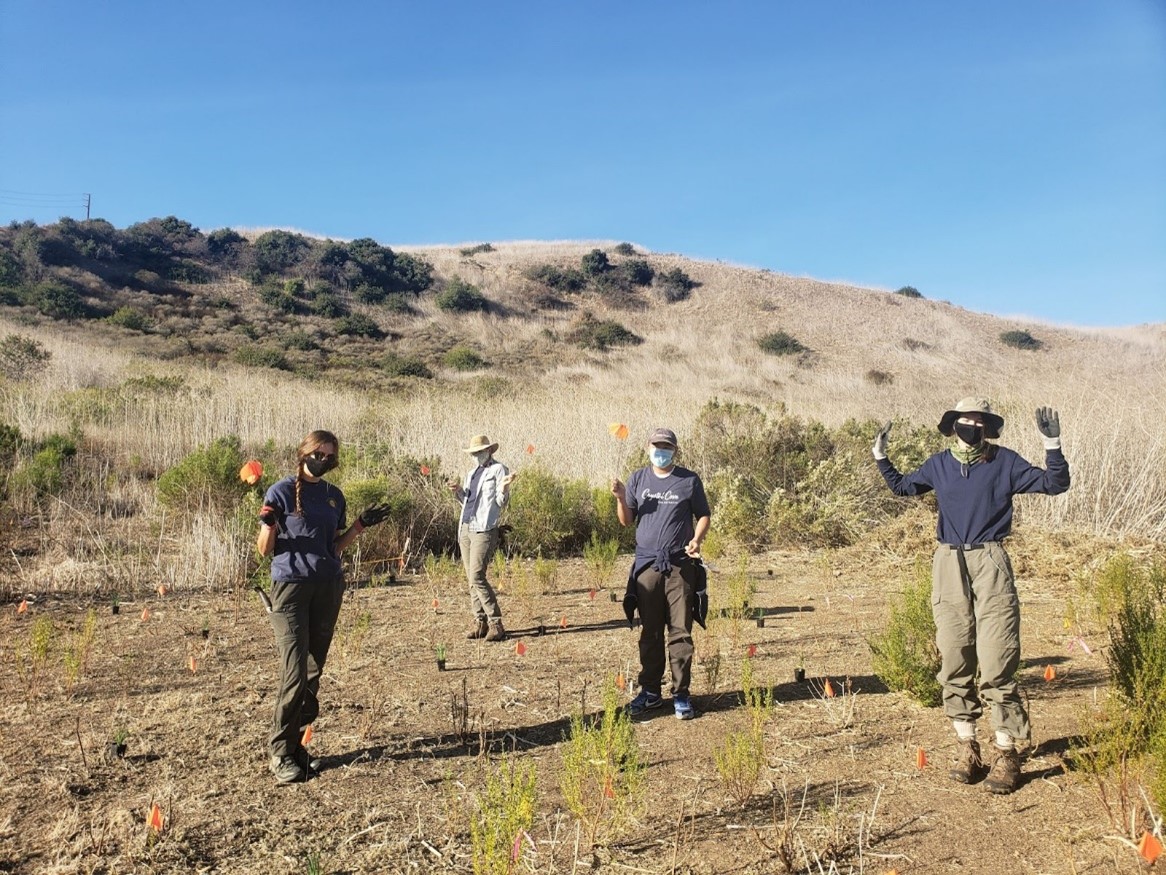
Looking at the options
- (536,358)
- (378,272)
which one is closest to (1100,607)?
(536,358)

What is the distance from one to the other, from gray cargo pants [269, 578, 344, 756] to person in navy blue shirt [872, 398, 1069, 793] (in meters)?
2.88

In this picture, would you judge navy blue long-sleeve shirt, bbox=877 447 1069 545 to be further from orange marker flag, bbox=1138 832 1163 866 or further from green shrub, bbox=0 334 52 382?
green shrub, bbox=0 334 52 382

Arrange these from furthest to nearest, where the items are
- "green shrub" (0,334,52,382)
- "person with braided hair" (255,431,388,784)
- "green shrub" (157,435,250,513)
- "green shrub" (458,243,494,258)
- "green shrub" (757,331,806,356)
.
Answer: "green shrub" (458,243,494,258), "green shrub" (757,331,806,356), "green shrub" (0,334,52,382), "green shrub" (157,435,250,513), "person with braided hair" (255,431,388,784)

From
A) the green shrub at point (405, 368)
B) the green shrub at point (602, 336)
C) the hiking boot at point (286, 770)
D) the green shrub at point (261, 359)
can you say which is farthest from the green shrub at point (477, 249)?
the hiking boot at point (286, 770)

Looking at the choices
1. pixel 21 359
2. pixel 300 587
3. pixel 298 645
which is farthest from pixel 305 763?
pixel 21 359

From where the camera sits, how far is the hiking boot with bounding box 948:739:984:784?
3533mm

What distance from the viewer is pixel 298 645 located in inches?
142

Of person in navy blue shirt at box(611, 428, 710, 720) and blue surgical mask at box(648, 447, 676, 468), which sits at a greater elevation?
blue surgical mask at box(648, 447, 676, 468)

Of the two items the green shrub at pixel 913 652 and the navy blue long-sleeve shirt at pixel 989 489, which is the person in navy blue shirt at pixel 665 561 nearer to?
the green shrub at pixel 913 652

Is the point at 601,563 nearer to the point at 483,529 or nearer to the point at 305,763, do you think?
the point at 483,529

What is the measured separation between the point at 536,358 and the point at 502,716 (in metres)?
29.9

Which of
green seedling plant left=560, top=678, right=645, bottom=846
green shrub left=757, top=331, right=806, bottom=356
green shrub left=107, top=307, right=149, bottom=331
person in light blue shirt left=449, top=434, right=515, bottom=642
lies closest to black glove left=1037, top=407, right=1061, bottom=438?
green seedling plant left=560, top=678, right=645, bottom=846

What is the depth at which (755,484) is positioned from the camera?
35.3 feet

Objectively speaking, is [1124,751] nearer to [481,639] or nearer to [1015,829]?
[1015,829]
